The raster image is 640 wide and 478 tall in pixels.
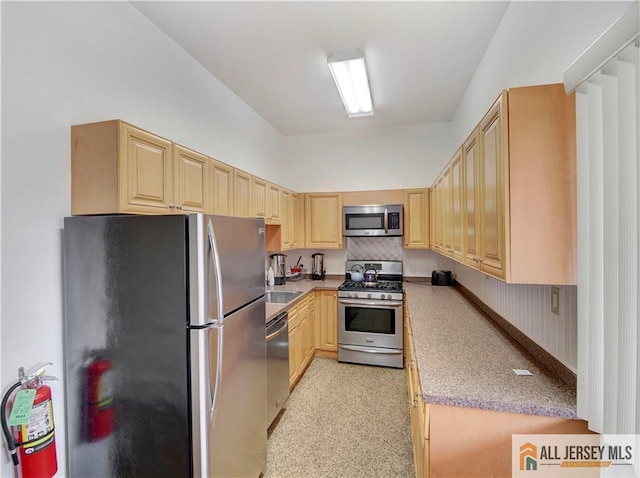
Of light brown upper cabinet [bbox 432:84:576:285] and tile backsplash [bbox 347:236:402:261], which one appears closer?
light brown upper cabinet [bbox 432:84:576:285]

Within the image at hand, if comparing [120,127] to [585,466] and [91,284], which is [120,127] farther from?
[585,466]

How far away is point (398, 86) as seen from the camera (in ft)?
9.27

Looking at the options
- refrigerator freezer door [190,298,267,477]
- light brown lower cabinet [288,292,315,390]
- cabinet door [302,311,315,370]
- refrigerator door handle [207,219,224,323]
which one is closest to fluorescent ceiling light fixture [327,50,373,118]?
refrigerator door handle [207,219,224,323]

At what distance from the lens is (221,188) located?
2.19 meters

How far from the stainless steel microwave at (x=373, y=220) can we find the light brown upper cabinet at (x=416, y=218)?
0.47 feet

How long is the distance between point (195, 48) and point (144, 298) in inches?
77.1

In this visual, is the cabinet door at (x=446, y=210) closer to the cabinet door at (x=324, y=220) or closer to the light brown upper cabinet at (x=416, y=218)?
the light brown upper cabinet at (x=416, y=218)

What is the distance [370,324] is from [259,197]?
199 centimetres

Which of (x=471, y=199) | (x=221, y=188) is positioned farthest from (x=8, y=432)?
(x=471, y=199)

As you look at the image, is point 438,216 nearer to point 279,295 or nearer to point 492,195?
point 492,195

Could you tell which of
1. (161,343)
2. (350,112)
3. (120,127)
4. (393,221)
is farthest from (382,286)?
(120,127)

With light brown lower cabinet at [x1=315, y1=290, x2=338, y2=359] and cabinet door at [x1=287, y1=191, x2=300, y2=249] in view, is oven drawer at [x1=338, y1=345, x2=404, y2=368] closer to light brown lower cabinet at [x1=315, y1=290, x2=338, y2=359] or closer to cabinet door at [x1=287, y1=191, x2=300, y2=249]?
light brown lower cabinet at [x1=315, y1=290, x2=338, y2=359]

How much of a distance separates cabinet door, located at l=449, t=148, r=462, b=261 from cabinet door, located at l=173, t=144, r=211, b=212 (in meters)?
1.75

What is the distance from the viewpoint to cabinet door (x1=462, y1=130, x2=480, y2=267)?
4.95 feet
